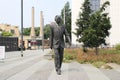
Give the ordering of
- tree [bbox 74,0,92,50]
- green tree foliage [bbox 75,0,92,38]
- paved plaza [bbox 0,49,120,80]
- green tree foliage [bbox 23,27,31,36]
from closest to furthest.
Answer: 1. paved plaza [bbox 0,49,120,80]
2. tree [bbox 74,0,92,50]
3. green tree foliage [bbox 75,0,92,38]
4. green tree foliage [bbox 23,27,31,36]

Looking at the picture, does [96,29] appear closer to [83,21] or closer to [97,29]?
[97,29]

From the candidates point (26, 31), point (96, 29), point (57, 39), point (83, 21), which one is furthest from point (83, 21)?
point (26, 31)

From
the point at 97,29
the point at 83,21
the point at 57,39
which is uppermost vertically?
the point at 83,21

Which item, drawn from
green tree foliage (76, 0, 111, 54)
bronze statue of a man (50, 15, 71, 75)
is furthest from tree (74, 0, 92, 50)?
bronze statue of a man (50, 15, 71, 75)

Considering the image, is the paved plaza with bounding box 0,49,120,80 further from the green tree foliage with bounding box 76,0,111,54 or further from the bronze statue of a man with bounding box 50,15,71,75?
the green tree foliage with bounding box 76,0,111,54

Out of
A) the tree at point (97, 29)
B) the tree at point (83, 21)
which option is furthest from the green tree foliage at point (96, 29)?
the tree at point (83, 21)

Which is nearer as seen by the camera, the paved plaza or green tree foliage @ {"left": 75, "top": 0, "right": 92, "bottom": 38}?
the paved plaza

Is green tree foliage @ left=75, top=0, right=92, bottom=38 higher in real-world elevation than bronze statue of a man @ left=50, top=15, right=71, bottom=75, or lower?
higher

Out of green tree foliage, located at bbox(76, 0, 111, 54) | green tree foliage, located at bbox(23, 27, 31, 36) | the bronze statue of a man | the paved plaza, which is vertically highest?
green tree foliage, located at bbox(23, 27, 31, 36)

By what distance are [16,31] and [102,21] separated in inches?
5312

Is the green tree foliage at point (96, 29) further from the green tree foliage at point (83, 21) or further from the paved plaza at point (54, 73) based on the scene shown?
the paved plaza at point (54, 73)

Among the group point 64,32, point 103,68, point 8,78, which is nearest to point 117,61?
point 103,68

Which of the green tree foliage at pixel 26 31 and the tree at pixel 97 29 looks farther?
the green tree foliage at pixel 26 31

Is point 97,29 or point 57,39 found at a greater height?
point 97,29
